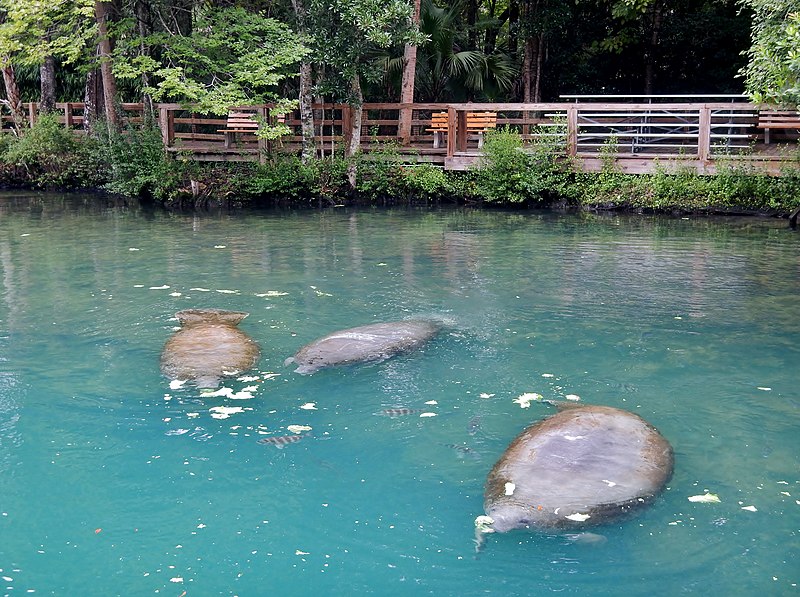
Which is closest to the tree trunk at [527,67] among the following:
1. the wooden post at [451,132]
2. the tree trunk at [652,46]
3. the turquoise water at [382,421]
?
the tree trunk at [652,46]

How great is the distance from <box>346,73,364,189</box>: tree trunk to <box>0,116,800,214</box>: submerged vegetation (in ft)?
0.31

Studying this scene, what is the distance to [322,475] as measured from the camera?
19.6 feet

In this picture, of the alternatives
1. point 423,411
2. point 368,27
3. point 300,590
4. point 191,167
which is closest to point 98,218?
point 191,167

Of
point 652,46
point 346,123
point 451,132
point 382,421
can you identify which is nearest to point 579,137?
point 451,132

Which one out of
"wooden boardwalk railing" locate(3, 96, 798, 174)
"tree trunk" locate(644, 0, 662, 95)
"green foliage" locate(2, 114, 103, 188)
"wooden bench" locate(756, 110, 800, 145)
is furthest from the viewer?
"tree trunk" locate(644, 0, 662, 95)

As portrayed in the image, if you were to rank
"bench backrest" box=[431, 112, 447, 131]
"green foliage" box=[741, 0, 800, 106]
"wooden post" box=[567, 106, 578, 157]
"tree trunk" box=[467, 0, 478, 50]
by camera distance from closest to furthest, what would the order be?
"green foliage" box=[741, 0, 800, 106] → "wooden post" box=[567, 106, 578, 157] → "bench backrest" box=[431, 112, 447, 131] → "tree trunk" box=[467, 0, 478, 50]

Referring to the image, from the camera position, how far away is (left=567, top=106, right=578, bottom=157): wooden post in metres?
18.5

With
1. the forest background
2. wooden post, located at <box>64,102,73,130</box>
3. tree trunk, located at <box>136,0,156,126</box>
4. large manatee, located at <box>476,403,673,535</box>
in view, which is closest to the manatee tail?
large manatee, located at <box>476,403,673,535</box>

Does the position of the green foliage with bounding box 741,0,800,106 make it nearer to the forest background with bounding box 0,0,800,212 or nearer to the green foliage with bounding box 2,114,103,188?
the forest background with bounding box 0,0,800,212

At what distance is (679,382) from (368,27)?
1204 cm

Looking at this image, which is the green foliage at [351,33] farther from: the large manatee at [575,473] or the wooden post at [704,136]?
the large manatee at [575,473]

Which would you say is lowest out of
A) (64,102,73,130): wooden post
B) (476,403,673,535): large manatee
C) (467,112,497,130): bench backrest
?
(476,403,673,535): large manatee

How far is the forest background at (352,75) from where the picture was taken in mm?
18141

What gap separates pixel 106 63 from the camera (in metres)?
20.4
